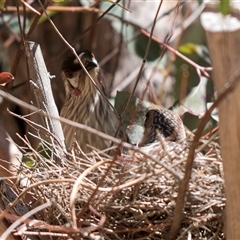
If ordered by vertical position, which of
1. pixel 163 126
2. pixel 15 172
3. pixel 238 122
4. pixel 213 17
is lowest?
pixel 15 172

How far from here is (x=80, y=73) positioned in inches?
145

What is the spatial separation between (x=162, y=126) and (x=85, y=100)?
68 cm

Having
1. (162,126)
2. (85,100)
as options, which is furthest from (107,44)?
(162,126)

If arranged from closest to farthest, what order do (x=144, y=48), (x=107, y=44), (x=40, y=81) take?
(x=40, y=81), (x=144, y=48), (x=107, y=44)

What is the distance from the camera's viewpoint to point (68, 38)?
4.98m

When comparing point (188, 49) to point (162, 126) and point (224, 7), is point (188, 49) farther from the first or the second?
point (224, 7)

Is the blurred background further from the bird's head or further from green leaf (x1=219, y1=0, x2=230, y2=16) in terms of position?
green leaf (x1=219, y1=0, x2=230, y2=16)

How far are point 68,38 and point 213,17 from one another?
308cm

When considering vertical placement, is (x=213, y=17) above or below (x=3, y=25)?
above

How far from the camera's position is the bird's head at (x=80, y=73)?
3.59 m

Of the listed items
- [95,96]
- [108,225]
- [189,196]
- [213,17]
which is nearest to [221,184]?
[189,196]

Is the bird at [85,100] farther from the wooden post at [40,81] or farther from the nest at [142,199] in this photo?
the nest at [142,199]

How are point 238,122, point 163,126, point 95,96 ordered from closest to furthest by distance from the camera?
point 238,122 < point 163,126 < point 95,96

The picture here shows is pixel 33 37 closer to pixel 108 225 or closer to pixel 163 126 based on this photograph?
pixel 163 126
